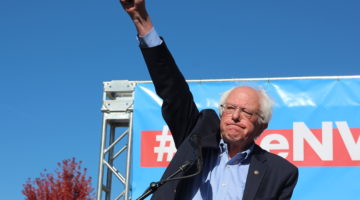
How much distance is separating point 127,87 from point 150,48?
136 inches

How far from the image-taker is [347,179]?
5109 millimetres

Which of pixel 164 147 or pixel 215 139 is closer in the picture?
pixel 215 139

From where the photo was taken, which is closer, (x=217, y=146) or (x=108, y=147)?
(x=217, y=146)

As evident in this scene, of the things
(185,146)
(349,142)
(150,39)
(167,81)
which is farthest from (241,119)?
(349,142)

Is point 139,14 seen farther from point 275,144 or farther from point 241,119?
point 275,144

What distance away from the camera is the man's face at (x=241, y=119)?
250 cm

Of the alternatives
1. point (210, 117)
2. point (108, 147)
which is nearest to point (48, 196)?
point (108, 147)

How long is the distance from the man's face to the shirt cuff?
51 centimetres

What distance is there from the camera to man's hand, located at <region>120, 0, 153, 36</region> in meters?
2.14

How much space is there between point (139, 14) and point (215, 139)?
727mm

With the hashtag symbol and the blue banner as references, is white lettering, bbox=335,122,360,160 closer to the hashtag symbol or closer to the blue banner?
the blue banner

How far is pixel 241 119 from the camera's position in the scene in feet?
8.23

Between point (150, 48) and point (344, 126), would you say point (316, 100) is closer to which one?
point (344, 126)

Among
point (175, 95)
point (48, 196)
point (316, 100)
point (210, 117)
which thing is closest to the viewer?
point (175, 95)
